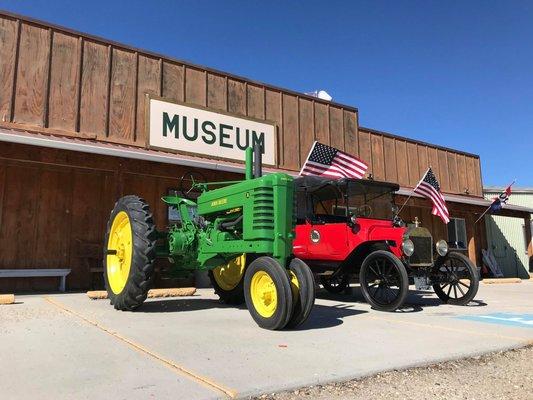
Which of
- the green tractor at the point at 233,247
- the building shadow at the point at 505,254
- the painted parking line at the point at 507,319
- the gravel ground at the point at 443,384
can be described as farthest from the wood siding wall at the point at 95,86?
the building shadow at the point at 505,254

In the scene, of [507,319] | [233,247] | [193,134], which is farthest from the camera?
[193,134]

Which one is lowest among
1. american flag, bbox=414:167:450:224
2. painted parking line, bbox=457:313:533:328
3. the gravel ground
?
the gravel ground

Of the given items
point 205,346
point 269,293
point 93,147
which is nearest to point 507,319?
point 269,293

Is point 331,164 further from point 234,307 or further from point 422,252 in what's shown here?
point 234,307

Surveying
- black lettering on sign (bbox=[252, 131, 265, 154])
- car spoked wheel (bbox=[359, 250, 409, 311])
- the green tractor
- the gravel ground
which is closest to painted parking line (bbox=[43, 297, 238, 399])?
the gravel ground

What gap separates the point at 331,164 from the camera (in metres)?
10.3

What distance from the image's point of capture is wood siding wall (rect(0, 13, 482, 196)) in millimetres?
8984

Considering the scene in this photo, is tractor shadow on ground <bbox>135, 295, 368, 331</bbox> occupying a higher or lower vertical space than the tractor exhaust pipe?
lower

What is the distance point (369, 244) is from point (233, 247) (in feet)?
8.83

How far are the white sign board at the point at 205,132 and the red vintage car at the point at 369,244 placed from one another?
3996 mm

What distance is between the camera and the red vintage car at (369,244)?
6820 millimetres

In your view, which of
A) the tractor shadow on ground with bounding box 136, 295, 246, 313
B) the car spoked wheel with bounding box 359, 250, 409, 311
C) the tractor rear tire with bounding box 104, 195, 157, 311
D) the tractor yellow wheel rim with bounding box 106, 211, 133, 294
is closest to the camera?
the tractor rear tire with bounding box 104, 195, 157, 311

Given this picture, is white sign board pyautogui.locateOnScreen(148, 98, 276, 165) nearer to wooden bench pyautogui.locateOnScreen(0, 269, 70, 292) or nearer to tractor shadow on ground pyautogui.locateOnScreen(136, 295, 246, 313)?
wooden bench pyautogui.locateOnScreen(0, 269, 70, 292)

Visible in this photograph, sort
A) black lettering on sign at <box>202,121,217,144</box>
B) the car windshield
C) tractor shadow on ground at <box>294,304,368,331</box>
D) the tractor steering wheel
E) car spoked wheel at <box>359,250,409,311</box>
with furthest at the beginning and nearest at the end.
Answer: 1. black lettering on sign at <box>202,121,217,144</box>
2. the car windshield
3. the tractor steering wheel
4. car spoked wheel at <box>359,250,409,311</box>
5. tractor shadow on ground at <box>294,304,368,331</box>
